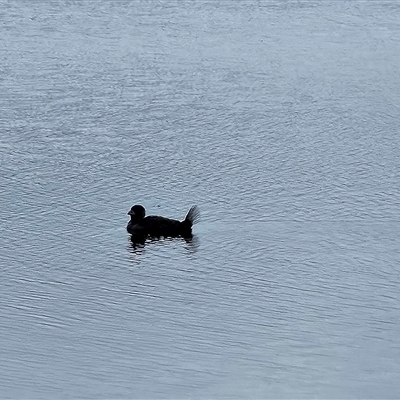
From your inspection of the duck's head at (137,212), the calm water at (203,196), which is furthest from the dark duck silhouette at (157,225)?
the calm water at (203,196)

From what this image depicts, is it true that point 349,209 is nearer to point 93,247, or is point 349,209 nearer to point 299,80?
point 93,247

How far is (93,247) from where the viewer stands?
47.9 feet

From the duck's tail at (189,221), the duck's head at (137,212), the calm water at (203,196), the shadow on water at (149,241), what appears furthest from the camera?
the duck's head at (137,212)

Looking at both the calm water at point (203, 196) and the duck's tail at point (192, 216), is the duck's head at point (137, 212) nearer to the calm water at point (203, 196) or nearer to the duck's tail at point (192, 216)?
the calm water at point (203, 196)

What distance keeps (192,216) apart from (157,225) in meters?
0.43

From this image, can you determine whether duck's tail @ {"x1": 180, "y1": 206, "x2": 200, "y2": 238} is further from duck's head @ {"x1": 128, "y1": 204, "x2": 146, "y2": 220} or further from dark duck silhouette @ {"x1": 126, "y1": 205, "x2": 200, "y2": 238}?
duck's head @ {"x1": 128, "y1": 204, "x2": 146, "y2": 220}

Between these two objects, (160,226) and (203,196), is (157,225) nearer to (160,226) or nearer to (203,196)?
(160,226)

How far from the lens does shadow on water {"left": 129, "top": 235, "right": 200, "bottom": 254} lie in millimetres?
14883

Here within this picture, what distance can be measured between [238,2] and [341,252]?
48.6ft

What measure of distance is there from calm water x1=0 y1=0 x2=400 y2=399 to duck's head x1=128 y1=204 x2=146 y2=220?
0.23m

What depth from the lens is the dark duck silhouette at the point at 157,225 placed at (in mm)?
15102

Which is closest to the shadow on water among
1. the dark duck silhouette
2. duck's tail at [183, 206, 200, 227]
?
the dark duck silhouette

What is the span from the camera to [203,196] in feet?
54.1

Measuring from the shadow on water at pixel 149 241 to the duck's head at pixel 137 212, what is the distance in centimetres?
27
